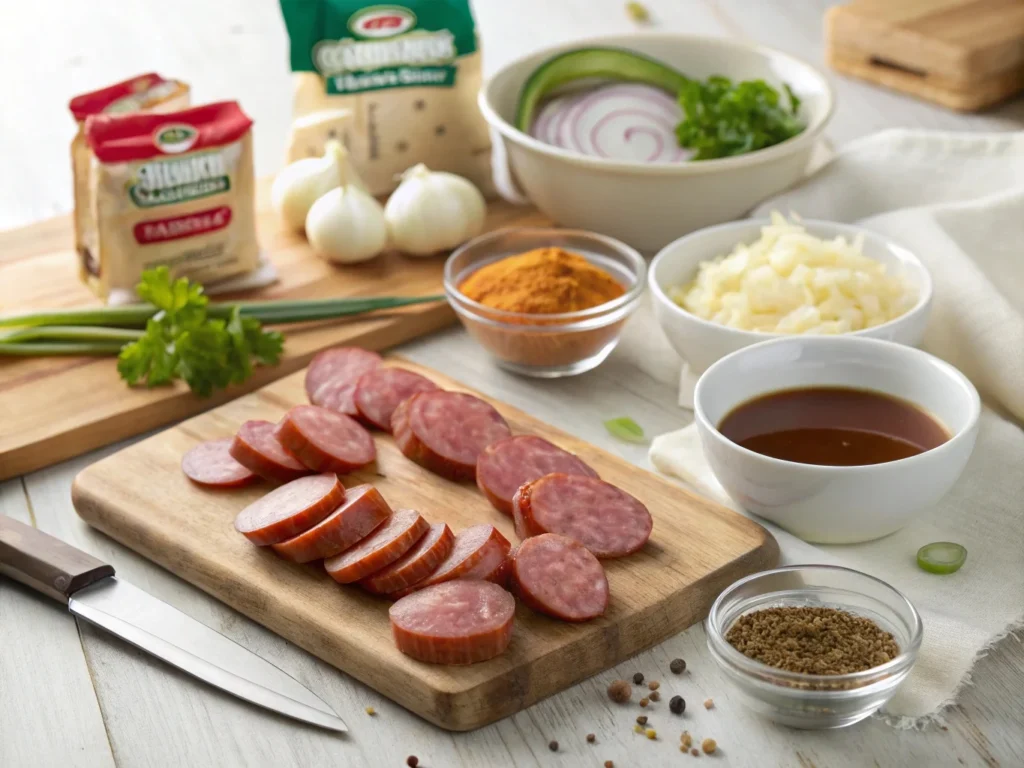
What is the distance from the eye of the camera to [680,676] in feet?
5.59

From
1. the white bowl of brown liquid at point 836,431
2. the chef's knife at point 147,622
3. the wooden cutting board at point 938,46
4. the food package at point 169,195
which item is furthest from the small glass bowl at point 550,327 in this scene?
the wooden cutting board at point 938,46

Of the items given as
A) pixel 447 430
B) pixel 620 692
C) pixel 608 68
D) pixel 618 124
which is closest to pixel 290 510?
pixel 447 430

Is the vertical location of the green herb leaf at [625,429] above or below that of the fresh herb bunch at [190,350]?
below

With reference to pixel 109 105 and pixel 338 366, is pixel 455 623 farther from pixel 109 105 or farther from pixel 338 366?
pixel 109 105

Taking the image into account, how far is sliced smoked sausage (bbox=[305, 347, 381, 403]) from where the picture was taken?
2279 millimetres

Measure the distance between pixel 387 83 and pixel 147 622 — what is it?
63.6 inches

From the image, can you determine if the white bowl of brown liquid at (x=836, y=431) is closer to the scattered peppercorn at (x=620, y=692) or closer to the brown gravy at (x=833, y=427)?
the brown gravy at (x=833, y=427)

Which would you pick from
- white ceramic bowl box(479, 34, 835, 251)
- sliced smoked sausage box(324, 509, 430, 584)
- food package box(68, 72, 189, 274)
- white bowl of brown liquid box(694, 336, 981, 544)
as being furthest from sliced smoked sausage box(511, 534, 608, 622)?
food package box(68, 72, 189, 274)

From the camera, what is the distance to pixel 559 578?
68.1 inches

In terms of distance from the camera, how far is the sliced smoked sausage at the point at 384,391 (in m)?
2.18

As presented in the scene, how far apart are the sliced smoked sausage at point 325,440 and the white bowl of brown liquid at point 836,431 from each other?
558mm

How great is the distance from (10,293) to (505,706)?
5.43ft

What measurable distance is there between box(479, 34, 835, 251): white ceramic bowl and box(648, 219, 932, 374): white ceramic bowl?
0.20 meters

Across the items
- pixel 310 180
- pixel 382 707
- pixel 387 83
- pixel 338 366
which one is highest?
pixel 387 83
